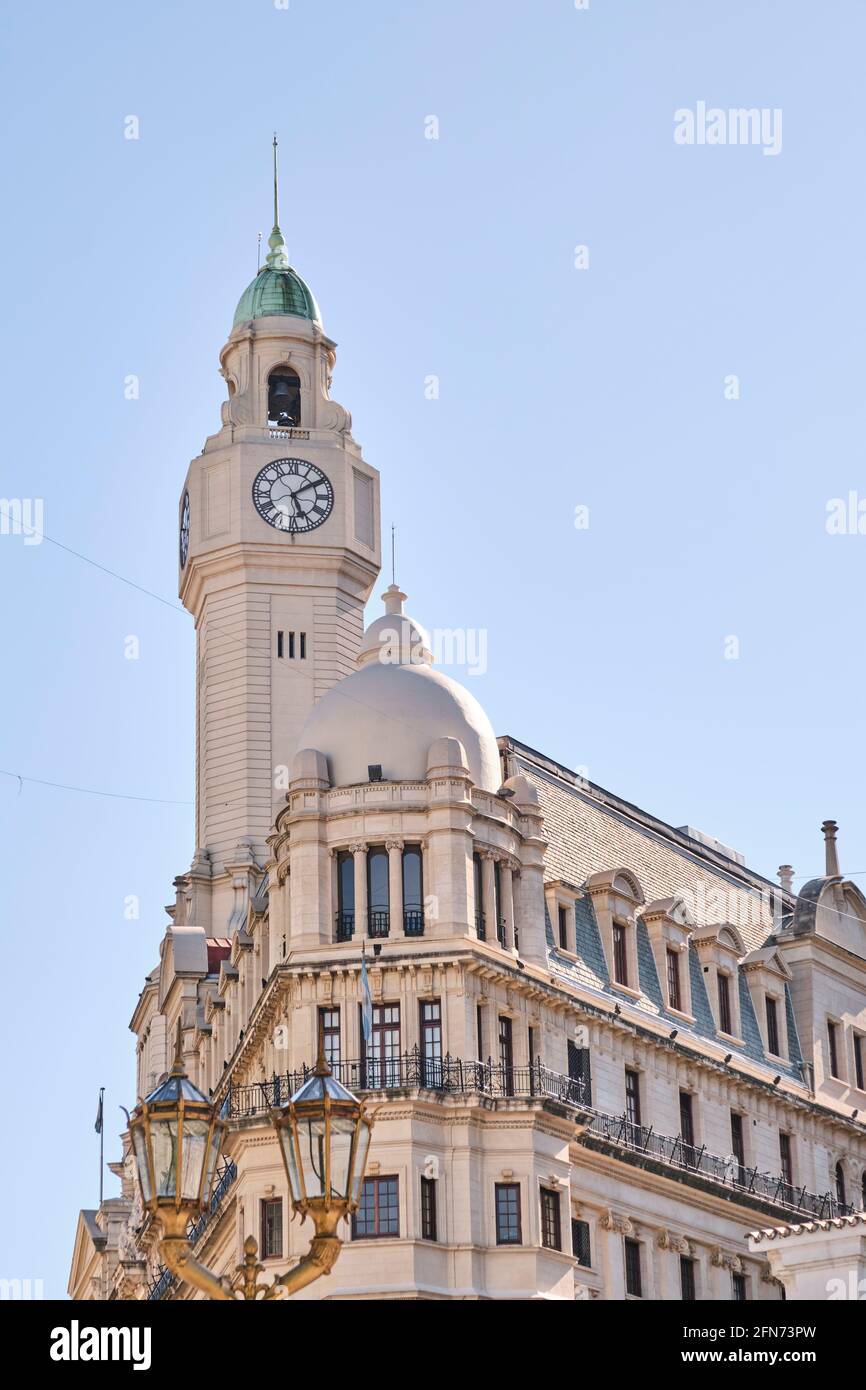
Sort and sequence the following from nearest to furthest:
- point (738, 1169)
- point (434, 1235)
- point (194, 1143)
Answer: point (194, 1143) < point (434, 1235) < point (738, 1169)

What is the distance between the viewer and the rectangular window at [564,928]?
72.2 meters

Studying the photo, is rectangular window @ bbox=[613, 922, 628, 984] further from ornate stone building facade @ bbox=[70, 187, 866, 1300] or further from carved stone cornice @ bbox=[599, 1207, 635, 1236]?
carved stone cornice @ bbox=[599, 1207, 635, 1236]

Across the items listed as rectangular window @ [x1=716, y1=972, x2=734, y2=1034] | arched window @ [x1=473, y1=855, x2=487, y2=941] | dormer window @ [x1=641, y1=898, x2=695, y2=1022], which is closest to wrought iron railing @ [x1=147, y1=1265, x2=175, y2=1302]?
arched window @ [x1=473, y1=855, x2=487, y2=941]

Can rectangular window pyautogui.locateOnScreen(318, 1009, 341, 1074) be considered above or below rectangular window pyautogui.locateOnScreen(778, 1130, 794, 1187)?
above

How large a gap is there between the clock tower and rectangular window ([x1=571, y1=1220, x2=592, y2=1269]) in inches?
1126

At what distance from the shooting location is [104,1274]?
99.1m

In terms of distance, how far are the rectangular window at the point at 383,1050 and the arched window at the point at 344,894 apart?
2384mm

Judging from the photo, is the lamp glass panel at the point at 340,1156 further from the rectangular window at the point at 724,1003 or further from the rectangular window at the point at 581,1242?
the rectangular window at the point at 724,1003

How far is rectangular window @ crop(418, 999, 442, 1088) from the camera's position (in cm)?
6531

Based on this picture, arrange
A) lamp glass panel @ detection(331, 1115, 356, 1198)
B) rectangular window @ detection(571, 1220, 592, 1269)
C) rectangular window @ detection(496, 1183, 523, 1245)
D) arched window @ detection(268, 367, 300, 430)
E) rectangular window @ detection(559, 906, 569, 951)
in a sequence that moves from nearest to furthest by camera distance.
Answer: lamp glass panel @ detection(331, 1115, 356, 1198)
rectangular window @ detection(496, 1183, 523, 1245)
rectangular window @ detection(571, 1220, 592, 1269)
rectangular window @ detection(559, 906, 569, 951)
arched window @ detection(268, 367, 300, 430)

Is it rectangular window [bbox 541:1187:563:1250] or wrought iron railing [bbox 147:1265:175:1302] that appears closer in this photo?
rectangular window [bbox 541:1187:563:1250]
